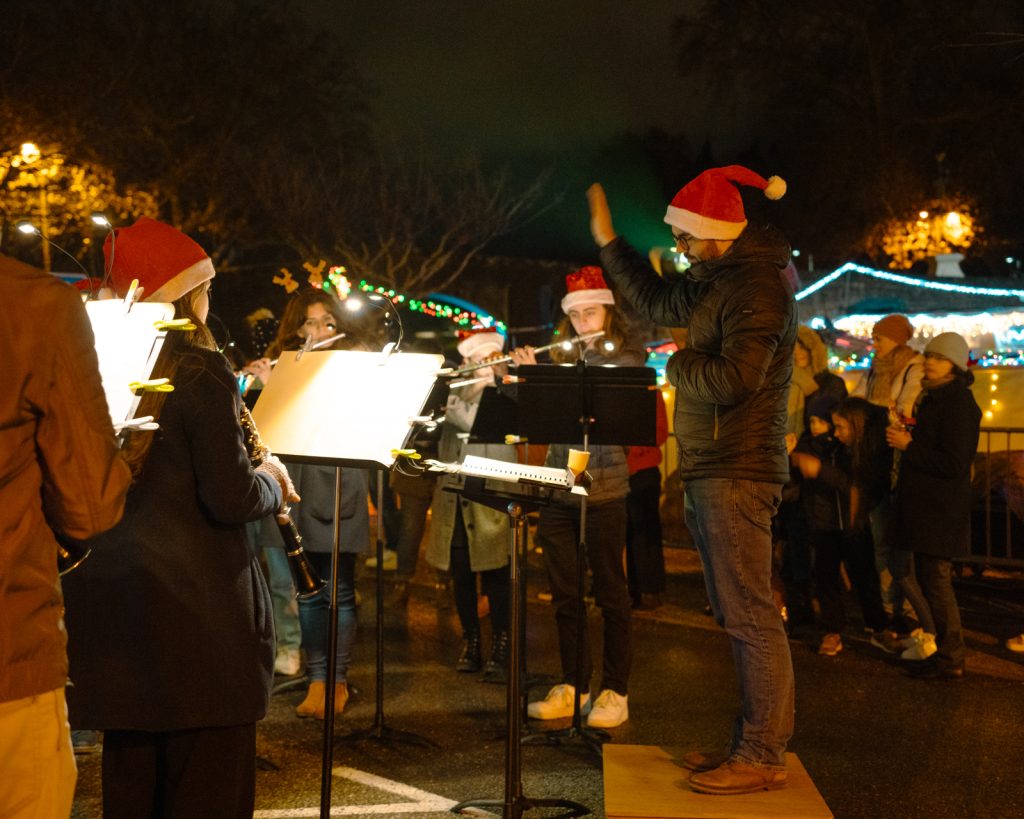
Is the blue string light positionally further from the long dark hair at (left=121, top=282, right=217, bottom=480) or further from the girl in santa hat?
the long dark hair at (left=121, top=282, right=217, bottom=480)

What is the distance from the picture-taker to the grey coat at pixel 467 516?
22.5 ft

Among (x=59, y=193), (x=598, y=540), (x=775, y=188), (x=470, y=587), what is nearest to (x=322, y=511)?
(x=470, y=587)

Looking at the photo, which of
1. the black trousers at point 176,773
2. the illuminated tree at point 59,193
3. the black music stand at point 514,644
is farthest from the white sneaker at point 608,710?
the illuminated tree at point 59,193

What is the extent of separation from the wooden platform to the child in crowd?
3.41m

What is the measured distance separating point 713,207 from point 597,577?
2.27 meters

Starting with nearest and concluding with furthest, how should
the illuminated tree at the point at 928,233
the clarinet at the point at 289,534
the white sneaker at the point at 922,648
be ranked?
1. the clarinet at the point at 289,534
2. the white sneaker at the point at 922,648
3. the illuminated tree at the point at 928,233

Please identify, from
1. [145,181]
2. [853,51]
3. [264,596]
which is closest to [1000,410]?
[264,596]

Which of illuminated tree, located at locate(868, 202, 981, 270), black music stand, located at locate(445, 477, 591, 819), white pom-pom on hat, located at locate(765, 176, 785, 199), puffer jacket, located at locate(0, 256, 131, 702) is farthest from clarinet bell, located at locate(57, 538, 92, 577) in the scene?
illuminated tree, located at locate(868, 202, 981, 270)

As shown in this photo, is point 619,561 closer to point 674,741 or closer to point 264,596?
point 674,741

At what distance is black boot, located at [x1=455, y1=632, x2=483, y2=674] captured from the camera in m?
7.09

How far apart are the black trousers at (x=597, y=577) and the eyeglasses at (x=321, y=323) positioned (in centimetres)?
150

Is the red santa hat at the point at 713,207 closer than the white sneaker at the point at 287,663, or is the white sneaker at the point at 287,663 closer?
the red santa hat at the point at 713,207

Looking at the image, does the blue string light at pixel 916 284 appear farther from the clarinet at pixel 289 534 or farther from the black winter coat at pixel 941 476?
the clarinet at pixel 289 534

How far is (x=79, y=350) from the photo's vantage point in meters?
2.25
